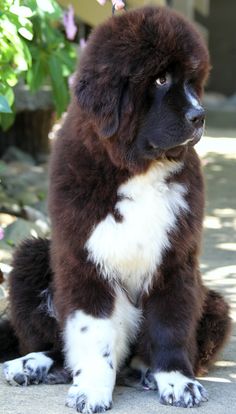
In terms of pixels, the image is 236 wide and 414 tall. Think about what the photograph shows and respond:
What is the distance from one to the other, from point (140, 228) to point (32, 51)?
9.78 feet

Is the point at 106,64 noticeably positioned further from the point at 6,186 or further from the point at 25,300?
the point at 6,186

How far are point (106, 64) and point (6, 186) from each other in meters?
5.22

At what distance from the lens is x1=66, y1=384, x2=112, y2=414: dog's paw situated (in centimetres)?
380

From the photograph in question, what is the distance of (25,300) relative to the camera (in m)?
4.40

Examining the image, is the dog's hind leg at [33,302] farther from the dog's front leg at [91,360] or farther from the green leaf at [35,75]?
the green leaf at [35,75]

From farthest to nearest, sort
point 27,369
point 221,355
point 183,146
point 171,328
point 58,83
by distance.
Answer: point 58,83 → point 221,355 → point 27,369 → point 171,328 → point 183,146

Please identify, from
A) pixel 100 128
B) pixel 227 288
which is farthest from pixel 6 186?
pixel 100 128

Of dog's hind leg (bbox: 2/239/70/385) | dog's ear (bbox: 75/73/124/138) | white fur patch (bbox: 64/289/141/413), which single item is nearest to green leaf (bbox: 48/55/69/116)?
dog's hind leg (bbox: 2/239/70/385)

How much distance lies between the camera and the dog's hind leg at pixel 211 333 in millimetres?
4348

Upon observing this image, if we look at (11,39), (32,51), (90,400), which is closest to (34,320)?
(90,400)

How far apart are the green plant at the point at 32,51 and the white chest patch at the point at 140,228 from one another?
993 mm

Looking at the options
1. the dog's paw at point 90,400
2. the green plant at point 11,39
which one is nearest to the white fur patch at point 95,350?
the dog's paw at point 90,400

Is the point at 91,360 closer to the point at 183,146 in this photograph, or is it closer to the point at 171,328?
the point at 171,328

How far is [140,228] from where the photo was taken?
12.9 feet
